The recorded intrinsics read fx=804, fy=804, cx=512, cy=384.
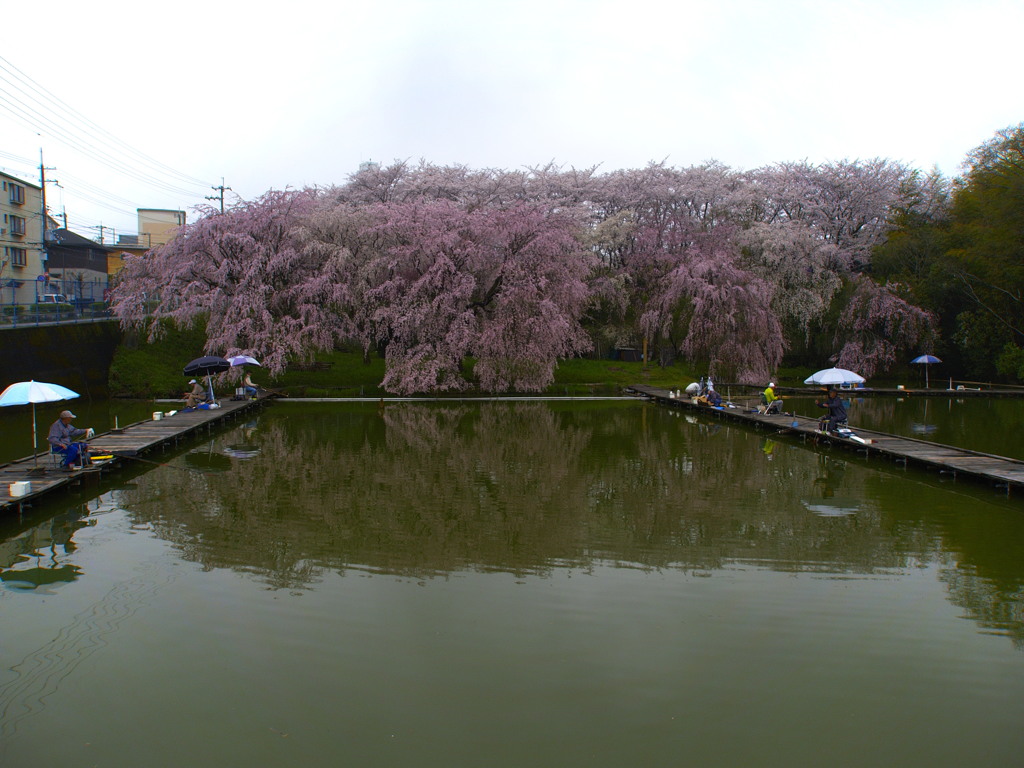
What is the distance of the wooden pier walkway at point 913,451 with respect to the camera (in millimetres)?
14969

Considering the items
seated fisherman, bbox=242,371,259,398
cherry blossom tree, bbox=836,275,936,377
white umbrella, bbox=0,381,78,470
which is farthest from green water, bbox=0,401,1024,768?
cherry blossom tree, bbox=836,275,936,377

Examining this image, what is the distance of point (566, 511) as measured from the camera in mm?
12875

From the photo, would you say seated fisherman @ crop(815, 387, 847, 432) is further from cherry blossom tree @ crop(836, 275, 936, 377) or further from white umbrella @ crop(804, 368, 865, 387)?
cherry blossom tree @ crop(836, 275, 936, 377)

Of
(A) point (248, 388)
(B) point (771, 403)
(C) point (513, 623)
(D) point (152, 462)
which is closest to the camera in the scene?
(C) point (513, 623)

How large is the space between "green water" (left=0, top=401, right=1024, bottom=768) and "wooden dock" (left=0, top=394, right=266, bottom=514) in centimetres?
39

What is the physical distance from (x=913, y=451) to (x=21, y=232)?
180ft

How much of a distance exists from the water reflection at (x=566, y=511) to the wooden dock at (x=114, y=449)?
0.86 metres

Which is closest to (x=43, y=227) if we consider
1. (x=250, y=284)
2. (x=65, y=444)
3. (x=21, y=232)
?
(x=21, y=232)

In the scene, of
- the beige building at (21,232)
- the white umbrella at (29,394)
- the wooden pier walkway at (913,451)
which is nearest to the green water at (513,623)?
the wooden pier walkway at (913,451)

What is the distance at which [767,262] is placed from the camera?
4178 cm

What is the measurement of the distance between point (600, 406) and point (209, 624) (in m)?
24.4

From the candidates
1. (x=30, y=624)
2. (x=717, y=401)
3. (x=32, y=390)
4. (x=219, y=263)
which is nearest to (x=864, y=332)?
(x=717, y=401)

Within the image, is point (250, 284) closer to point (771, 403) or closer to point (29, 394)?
point (29, 394)

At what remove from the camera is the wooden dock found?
13090mm
